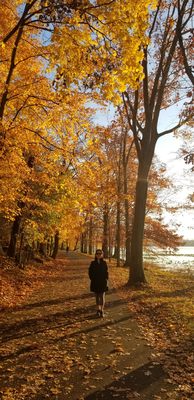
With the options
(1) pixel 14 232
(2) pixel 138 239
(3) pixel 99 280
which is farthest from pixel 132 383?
(1) pixel 14 232

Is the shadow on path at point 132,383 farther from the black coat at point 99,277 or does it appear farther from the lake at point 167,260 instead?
the lake at point 167,260

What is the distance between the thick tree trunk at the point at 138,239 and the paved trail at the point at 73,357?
18.0 feet

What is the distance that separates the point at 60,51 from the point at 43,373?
5867 mm

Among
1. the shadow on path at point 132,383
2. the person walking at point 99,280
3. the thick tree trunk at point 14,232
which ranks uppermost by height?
the thick tree trunk at point 14,232

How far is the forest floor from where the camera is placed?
548 centimetres

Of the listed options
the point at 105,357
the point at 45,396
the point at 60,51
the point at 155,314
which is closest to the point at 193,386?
the point at 105,357

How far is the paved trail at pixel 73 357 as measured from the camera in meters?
5.40

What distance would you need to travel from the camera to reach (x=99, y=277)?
35.7 ft

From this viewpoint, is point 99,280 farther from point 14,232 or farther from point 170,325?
point 14,232

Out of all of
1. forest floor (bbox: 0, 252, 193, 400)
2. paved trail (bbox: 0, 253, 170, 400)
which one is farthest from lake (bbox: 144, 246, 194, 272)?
paved trail (bbox: 0, 253, 170, 400)

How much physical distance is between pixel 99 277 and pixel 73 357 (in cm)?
408

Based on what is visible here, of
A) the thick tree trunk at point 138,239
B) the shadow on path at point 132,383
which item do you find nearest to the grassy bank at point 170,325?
the shadow on path at point 132,383

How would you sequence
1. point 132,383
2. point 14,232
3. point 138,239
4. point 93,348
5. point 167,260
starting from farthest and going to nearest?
point 167,260
point 14,232
point 138,239
point 93,348
point 132,383

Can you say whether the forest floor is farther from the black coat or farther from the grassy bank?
the black coat
